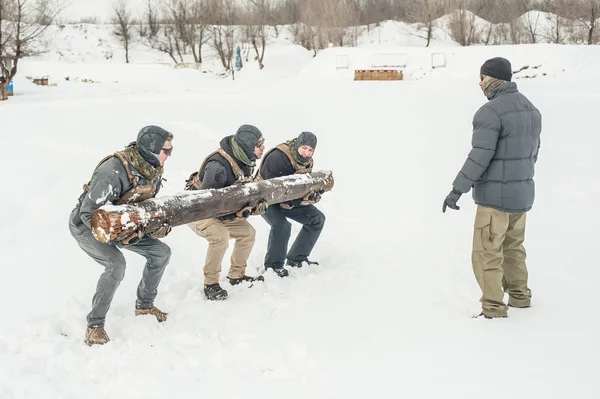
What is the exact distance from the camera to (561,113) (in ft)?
42.8

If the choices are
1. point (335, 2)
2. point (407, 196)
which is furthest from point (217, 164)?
point (335, 2)

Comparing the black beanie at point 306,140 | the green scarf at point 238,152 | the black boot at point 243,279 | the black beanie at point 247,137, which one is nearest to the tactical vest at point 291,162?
the black beanie at point 306,140

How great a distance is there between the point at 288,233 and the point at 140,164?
2107 millimetres

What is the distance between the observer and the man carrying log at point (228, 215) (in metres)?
4.95

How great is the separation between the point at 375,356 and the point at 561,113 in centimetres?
1145

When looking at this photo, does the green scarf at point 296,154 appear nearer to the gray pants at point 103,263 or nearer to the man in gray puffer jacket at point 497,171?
the man in gray puffer jacket at point 497,171

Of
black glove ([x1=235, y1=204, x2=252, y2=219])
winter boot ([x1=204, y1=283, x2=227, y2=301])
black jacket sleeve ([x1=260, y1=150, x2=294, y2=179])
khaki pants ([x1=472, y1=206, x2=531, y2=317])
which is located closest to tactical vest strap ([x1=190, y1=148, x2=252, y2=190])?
black glove ([x1=235, y1=204, x2=252, y2=219])

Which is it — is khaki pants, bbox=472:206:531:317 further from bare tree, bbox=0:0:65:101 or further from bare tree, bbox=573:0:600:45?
bare tree, bbox=573:0:600:45

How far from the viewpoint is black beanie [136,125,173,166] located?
3957mm

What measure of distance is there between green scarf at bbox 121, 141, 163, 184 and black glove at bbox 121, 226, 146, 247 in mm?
384

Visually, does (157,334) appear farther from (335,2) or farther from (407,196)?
(335,2)

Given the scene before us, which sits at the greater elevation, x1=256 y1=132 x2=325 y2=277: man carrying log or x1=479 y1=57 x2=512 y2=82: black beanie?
x1=479 y1=57 x2=512 y2=82: black beanie

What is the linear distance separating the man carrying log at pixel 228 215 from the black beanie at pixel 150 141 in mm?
915

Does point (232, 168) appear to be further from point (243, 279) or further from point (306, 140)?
point (243, 279)
